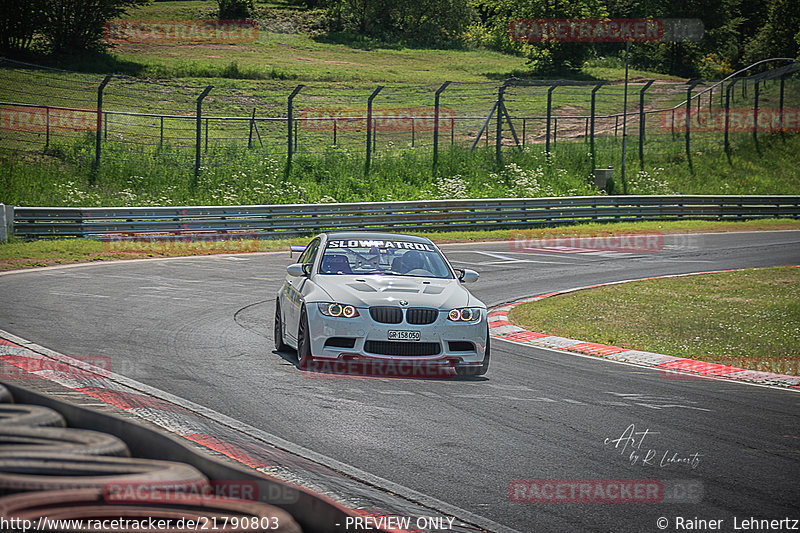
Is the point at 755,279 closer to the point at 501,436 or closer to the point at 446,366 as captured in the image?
the point at 446,366

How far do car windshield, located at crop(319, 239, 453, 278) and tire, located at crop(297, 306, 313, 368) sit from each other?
3.17ft

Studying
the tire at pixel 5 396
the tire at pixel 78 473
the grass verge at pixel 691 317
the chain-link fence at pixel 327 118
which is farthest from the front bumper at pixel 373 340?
the chain-link fence at pixel 327 118

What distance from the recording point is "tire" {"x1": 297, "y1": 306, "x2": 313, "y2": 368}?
9663 millimetres

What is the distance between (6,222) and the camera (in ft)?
75.0

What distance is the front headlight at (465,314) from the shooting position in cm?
977

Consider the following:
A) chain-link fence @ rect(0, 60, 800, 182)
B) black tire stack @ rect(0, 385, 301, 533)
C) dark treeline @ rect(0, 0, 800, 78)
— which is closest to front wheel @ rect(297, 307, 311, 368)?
black tire stack @ rect(0, 385, 301, 533)

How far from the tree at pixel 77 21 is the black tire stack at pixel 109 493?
52327 mm

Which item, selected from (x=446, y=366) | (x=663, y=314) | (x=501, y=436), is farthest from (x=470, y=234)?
(x=501, y=436)

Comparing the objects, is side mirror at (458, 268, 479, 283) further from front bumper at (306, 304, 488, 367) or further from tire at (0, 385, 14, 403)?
tire at (0, 385, 14, 403)

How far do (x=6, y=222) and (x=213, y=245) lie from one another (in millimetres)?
5368

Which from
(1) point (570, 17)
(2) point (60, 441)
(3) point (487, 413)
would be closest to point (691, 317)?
(3) point (487, 413)

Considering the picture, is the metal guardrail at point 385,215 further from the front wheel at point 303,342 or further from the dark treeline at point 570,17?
the dark treeline at point 570,17

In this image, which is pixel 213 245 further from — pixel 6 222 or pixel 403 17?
pixel 403 17

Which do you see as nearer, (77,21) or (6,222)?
(6,222)
